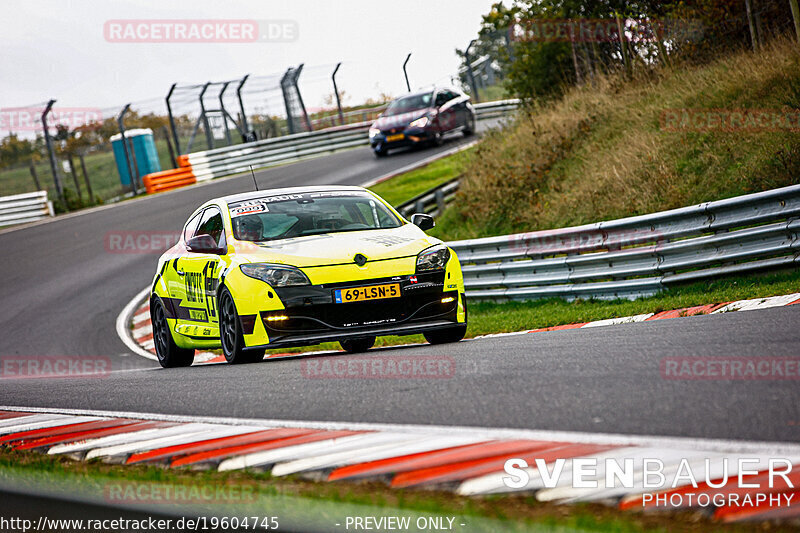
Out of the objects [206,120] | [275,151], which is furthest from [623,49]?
[206,120]

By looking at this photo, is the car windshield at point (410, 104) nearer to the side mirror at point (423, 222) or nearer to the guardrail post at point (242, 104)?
the guardrail post at point (242, 104)

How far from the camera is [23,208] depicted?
1060 inches

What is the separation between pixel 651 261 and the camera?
10.5 metres

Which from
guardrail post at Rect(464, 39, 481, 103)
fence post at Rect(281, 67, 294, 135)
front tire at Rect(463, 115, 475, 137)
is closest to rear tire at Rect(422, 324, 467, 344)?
front tire at Rect(463, 115, 475, 137)

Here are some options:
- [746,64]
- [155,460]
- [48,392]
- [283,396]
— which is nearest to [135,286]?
[48,392]

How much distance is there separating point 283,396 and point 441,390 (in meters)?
1.02

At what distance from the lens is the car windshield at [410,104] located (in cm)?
2795

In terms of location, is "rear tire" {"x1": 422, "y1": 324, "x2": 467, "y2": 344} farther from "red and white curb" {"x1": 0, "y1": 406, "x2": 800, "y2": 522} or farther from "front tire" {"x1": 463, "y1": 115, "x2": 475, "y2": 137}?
"front tire" {"x1": 463, "y1": 115, "x2": 475, "y2": 137}

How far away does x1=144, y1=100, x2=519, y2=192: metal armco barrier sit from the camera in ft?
101

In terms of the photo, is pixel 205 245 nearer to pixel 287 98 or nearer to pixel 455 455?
pixel 455 455

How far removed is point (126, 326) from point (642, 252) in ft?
25.9

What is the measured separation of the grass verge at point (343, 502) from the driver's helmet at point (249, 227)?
4.55m

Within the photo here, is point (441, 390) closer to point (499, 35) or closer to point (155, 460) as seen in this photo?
point (155, 460)

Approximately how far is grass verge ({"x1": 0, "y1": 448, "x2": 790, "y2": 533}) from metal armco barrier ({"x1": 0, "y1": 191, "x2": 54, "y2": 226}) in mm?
24435
